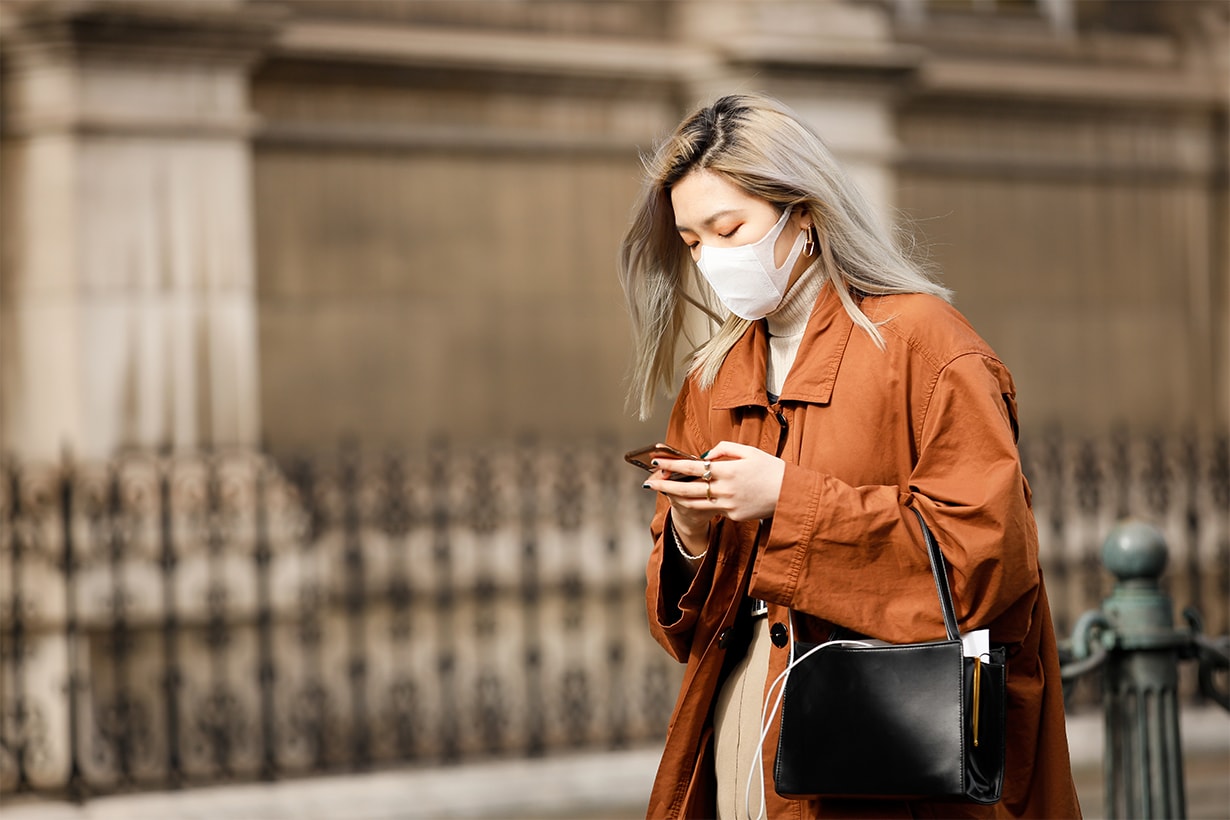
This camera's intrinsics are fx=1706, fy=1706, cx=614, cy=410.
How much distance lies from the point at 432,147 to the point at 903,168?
353cm

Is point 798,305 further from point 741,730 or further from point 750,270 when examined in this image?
point 741,730

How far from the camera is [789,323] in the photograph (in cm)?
316

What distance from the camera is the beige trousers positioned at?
3.00 m

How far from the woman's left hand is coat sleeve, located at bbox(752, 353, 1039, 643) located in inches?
1.0

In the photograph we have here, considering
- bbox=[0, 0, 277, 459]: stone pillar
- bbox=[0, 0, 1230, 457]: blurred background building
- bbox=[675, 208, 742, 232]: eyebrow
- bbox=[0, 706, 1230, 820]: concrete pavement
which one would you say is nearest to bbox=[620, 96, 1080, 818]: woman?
bbox=[675, 208, 742, 232]: eyebrow

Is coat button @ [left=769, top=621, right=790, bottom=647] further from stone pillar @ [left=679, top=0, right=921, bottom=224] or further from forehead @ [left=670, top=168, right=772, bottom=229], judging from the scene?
stone pillar @ [left=679, top=0, right=921, bottom=224]

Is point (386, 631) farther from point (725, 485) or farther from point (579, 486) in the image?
point (725, 485)

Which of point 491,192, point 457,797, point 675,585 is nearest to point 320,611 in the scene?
point 457,797

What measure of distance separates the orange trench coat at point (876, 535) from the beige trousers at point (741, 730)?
0.10 ft

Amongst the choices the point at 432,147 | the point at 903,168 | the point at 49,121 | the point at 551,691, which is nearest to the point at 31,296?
the point at 49,121

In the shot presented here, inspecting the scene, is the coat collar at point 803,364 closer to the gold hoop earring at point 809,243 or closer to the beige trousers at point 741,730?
the gold hoop earring at point 809,243

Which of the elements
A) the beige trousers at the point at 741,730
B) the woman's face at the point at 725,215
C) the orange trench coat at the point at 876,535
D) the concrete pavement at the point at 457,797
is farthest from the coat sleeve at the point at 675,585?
the concrete pavement at the point at 457,797

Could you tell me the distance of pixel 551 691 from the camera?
9.52m

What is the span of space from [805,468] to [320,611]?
253 inches
